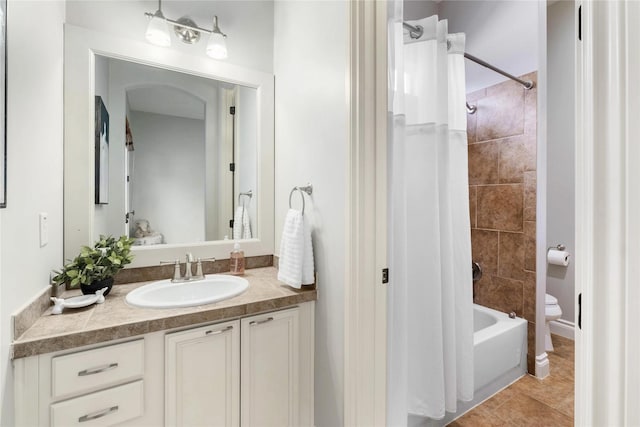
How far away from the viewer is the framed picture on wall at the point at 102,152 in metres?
1.46

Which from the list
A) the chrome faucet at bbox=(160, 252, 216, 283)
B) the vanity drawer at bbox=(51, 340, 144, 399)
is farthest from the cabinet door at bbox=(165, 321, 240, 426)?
the chrome faucet at bbox=(160, 252, 216, 283)

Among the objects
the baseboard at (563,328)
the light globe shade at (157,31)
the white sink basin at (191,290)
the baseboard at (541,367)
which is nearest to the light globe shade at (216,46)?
the light globe shade at (157,31)

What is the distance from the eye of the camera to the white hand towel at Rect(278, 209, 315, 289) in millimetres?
1367

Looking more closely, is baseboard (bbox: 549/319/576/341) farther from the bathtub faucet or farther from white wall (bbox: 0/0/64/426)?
white wall (bbox: 0/0/64/426)

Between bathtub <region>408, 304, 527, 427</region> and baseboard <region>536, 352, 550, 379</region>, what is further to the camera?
baseboard <region>536, 352, 550, 379</region>

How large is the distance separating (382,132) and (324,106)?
318 mm

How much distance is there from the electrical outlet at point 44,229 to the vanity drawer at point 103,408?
1.85 ft

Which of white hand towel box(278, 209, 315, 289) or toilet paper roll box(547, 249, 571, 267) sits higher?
white hand towel box(278, 209, 315, 289)

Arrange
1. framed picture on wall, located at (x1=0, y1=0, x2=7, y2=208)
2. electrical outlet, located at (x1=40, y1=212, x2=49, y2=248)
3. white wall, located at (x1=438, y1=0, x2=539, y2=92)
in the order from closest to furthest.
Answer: framed picture on wall, located at (x1=0, y1=0, x2=7, y2=208), electrical outlet, located at (x1=40, y1=212, x2=49, y2=248), white wall, located at (x1=438, y1=0, x2=539, y2=92)

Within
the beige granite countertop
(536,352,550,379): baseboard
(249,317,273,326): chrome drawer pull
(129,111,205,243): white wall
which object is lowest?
(536,352,550,379): baseboard

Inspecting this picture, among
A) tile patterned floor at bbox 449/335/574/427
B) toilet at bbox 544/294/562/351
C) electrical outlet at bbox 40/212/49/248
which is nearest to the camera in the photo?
electrical outlet at bbox 40/212/49/248

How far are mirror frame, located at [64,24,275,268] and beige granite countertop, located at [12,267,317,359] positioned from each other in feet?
0.89

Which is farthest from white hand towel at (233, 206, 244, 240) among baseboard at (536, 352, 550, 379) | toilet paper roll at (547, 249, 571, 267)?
toilet paper roll at (547, 249, 571, 267)
